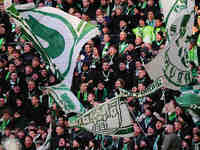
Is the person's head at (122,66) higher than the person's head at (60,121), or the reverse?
the person's head at (122,66)

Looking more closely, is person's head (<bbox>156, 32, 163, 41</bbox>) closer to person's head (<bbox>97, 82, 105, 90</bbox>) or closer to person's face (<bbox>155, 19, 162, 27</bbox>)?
person's face (<bbox>155, 19, 162, 27</bbox>)

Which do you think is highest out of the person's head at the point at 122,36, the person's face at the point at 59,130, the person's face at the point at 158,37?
the person's head at the point at 122,36

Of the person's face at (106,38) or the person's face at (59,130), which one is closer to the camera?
the person's face at (59,130)

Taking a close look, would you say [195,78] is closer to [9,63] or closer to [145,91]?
[145,91]

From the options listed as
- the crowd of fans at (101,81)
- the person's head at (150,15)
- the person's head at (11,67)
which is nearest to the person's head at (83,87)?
the crowd of fans at (101,81)

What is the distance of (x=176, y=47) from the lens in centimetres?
765

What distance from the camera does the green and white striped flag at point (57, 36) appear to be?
6879mm

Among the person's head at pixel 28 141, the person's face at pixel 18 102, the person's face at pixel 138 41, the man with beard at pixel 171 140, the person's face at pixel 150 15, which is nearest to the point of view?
the person's head at pixel 28 141

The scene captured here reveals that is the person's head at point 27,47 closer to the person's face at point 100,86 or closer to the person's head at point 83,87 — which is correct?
the person's head at point 83,87

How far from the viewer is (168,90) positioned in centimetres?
753

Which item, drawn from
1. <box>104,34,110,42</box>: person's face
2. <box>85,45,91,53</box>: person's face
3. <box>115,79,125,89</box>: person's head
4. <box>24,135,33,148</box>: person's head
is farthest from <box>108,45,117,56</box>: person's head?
<box>24,135,33,148</box>: person's head

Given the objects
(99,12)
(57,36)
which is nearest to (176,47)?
(99,12)

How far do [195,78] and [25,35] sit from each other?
3.18 m

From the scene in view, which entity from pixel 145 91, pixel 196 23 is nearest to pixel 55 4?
pixel 145 91
